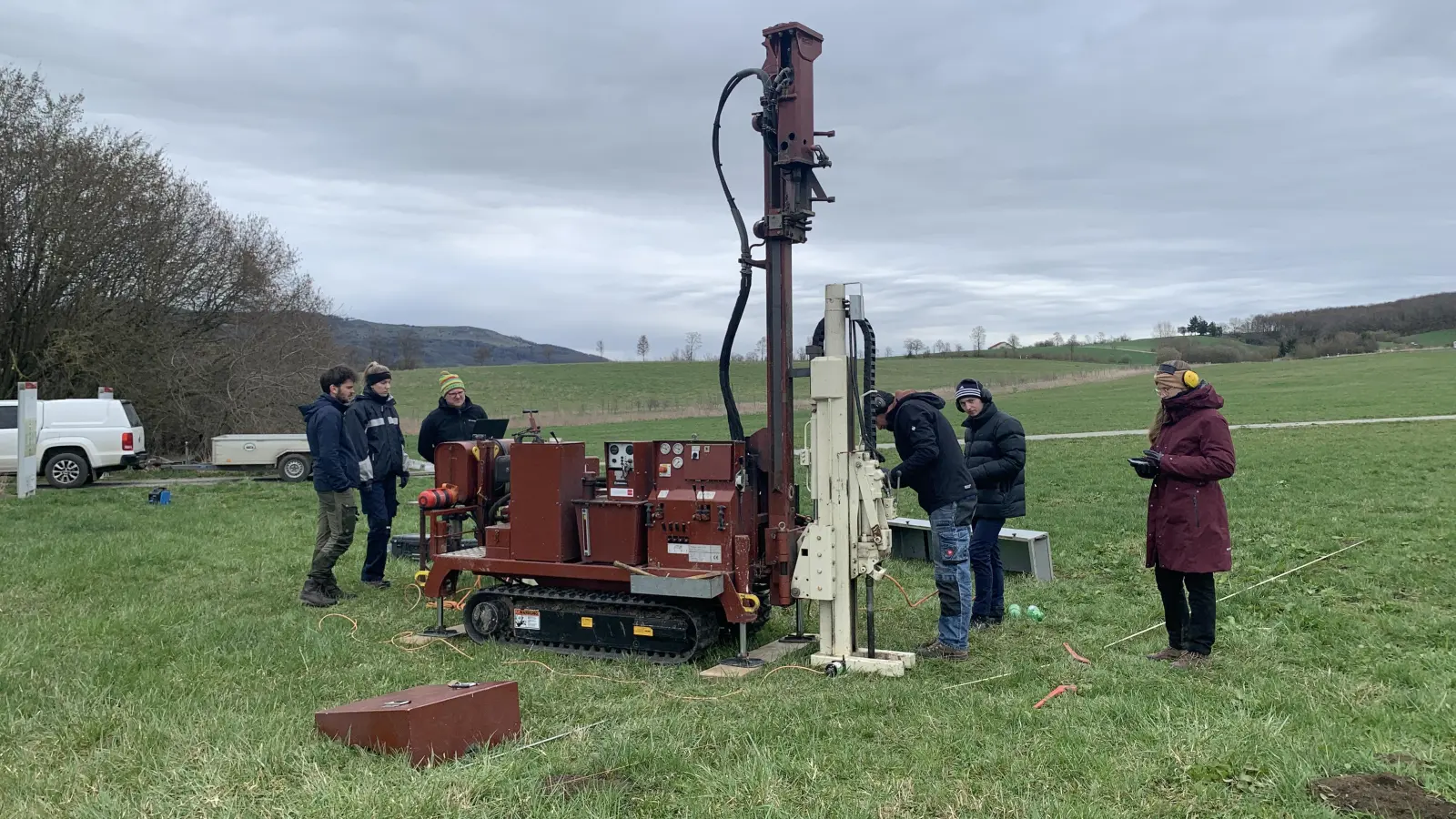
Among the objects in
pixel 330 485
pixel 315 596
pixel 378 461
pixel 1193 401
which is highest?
pixel 1193 401

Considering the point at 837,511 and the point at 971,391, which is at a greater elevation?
the point at 971,391

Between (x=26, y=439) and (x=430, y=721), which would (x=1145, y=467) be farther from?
(x=26, y=439)

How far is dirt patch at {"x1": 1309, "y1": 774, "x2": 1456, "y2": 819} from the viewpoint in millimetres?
3689

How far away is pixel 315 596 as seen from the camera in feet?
28.2

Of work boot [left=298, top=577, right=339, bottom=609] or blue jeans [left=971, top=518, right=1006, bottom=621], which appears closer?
blue jeans [left=971, top=518, right=1006, bottom=621]

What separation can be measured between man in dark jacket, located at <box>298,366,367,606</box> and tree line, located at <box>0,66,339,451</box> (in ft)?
59.4

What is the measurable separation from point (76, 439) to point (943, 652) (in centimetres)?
1851

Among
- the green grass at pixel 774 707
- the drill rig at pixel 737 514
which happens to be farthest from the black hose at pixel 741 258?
the green grass at pixel 774 707

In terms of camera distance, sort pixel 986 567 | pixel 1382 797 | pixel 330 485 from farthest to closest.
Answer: pixel 330 485 < pixel 986 567 < pixel 1382 797

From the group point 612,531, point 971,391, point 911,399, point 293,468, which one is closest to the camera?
point 911,399

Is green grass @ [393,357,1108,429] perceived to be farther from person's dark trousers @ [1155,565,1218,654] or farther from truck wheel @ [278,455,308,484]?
person's dark trousers @ [1155,565,1218,654]

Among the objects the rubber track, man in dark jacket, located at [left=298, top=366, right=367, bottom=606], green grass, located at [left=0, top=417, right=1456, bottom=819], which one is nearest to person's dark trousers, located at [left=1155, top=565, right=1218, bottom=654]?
green grass, located at [left=0, top=417, right=1456, bottom=819]

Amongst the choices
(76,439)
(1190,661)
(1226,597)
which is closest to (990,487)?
(1190,661)

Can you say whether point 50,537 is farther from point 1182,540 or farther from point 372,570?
point 1182,540
